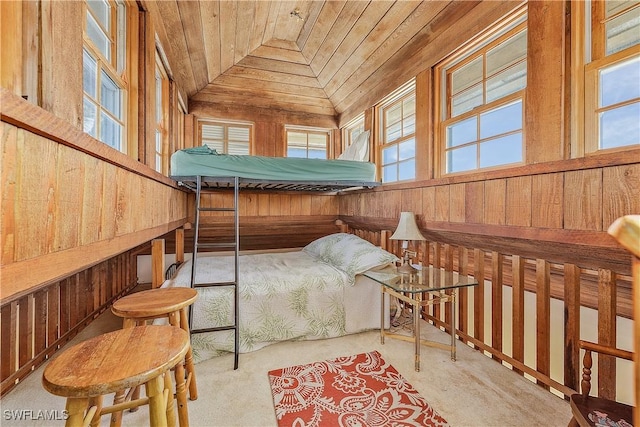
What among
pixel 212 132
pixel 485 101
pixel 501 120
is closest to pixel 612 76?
pixel 501 120

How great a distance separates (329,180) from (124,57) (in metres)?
1.84

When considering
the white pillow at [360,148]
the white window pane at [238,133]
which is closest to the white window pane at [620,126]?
the white pillow at [360,148]

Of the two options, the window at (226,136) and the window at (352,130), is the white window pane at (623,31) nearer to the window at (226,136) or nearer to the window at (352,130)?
the window at (352,130)

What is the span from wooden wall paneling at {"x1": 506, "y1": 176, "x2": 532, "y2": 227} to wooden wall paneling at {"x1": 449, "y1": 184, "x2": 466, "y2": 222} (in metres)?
0.35

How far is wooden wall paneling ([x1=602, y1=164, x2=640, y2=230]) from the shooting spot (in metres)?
1.23

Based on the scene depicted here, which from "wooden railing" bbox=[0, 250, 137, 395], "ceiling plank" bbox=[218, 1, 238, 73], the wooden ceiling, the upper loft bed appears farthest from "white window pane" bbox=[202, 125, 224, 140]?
"wooden railing" bbox=[0, 250, 137, 395]

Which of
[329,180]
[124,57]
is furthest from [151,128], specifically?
[329,180]

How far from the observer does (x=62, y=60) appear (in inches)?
38.9

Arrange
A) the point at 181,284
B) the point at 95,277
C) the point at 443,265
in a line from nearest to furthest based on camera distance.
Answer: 1. the point at 181,284
2. the point at 443,265
3. the point at 95,277

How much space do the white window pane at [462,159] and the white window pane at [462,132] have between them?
0.06 meters

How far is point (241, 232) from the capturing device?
371cm

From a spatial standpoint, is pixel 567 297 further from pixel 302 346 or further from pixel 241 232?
pixel 241 232

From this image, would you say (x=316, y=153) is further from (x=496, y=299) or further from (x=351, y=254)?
(x=496, y=299)

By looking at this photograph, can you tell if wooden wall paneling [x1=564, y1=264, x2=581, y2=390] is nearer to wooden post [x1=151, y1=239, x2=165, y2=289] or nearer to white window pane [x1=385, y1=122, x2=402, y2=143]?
white window pane [x1=385, y1=122, x2=402, y2=143]
